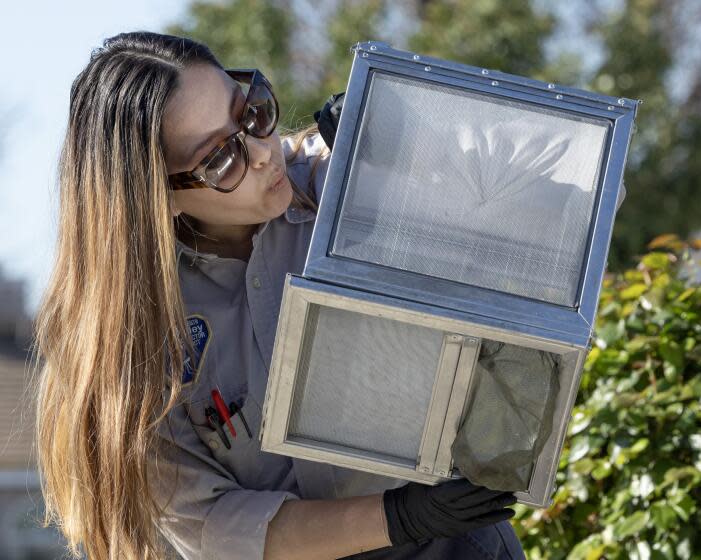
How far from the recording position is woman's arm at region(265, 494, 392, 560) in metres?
1.80

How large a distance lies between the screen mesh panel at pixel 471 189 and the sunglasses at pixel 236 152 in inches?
15.1

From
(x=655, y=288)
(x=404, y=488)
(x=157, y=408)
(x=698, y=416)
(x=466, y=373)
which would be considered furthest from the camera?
(x=655, y=288)

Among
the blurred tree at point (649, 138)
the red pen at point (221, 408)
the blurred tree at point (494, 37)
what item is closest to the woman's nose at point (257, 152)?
the red pen at point (221, 408)

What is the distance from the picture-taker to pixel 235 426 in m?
1.94

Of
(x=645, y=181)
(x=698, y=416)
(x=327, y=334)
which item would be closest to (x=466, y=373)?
(x=327, y=334)

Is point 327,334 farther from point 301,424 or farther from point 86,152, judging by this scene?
point 86,152

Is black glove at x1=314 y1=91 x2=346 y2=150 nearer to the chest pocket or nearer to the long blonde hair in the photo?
the long blonde hair

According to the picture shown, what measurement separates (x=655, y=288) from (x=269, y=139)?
0.96 meters

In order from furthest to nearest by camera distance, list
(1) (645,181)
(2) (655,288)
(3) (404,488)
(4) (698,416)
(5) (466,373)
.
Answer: (1) (645,181) → (2) (655,288) → (4) (698,416) → (3) (404,488) → (5) (466,373)

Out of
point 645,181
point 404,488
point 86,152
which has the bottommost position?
point 404,488

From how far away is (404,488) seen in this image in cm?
175

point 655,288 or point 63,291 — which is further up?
point 655,288

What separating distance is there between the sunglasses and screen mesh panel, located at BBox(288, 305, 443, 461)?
447mm

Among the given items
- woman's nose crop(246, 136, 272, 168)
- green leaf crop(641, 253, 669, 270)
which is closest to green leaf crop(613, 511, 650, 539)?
green leaf crop(641, 253, 669, 270)
